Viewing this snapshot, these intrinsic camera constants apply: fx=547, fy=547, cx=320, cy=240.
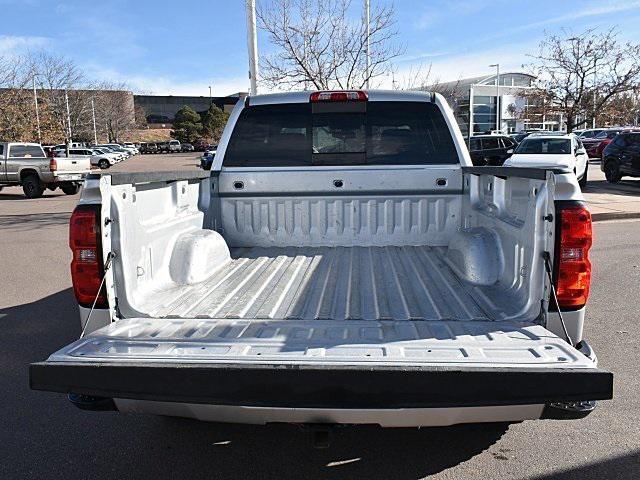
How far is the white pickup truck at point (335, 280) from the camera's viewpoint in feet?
7.20

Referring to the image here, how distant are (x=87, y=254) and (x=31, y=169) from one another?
20.3m

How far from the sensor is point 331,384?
217 cm

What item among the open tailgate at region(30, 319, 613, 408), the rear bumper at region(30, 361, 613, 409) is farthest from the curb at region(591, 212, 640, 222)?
the rear bumper at region(30, 361, 613, 409)

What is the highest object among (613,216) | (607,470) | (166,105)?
(166,105)

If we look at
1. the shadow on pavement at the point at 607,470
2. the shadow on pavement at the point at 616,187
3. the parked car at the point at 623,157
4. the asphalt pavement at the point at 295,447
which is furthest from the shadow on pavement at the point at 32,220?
the parked car at the point at 623,157

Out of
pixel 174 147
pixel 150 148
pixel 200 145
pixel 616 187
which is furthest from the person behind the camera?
pixel 150 148

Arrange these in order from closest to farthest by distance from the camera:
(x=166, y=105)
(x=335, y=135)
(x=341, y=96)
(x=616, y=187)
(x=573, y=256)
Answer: (x=573, y=256)
(x=341, y=96)
(x=335, y=135)
(x=616, y=187)
(x=166, y=105)

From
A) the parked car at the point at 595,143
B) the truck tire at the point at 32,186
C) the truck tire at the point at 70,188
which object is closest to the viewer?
the truck tire at the point at 32,186

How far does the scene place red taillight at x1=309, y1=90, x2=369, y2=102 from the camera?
434cm

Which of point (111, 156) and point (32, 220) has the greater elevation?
point (111, 156)

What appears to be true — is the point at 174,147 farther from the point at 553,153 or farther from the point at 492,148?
the point at 553,153

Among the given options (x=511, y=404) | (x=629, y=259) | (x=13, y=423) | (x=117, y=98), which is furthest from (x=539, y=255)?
(x=117, y=98)

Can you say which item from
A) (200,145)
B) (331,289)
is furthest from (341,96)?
(200,145)

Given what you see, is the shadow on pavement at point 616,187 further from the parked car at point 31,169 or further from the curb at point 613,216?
the parked car at point 31,169
